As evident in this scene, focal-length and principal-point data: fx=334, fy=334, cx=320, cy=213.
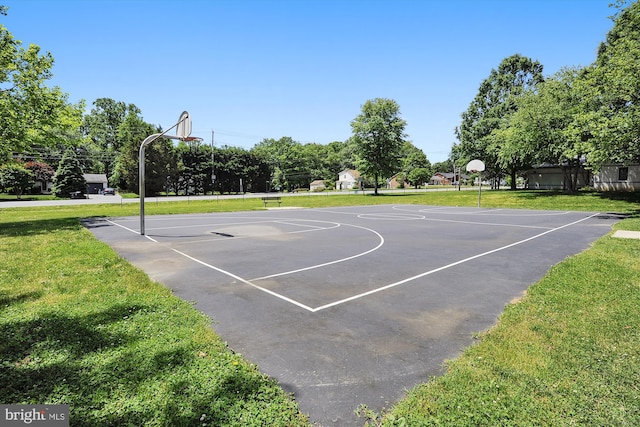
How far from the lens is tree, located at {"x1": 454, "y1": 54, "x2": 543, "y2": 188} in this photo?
4456 cm

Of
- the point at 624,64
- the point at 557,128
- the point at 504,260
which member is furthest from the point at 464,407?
the point at 557,128

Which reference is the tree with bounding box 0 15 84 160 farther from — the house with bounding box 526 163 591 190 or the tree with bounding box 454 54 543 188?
the house with bounding box 526 163 591 190

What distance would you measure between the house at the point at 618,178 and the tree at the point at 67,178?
66325 mm

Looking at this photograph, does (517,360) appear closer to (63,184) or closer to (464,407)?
(464,407)

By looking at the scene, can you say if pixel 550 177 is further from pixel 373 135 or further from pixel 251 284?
pixel 251 284

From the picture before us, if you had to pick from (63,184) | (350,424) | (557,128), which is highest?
(557,128)

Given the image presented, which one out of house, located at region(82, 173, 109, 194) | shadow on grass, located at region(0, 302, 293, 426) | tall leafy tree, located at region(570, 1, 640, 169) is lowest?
shadow on grass, located at region(0, 302, 293, 426)

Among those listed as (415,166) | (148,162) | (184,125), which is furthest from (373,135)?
(415,166)

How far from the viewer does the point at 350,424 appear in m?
2.89

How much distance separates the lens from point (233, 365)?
3.71 meters

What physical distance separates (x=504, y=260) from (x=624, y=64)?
1673 cm

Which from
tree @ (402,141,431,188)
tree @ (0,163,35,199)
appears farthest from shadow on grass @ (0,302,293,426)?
tree @ (402,141,431,188)

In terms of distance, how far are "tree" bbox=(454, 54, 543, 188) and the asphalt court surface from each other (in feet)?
118

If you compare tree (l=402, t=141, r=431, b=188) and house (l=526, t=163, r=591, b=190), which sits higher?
tree (l=402, t=141, r=431, b=188)
